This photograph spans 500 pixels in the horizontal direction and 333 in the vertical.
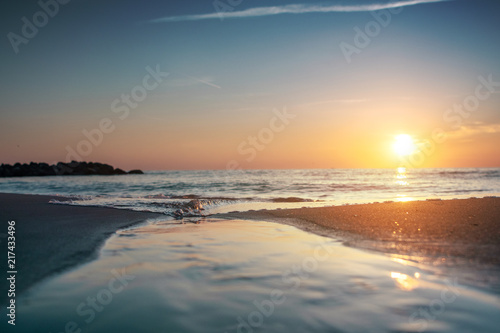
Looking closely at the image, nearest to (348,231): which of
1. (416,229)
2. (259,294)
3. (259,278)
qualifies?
(416,229)

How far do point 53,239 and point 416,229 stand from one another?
24.1 feet

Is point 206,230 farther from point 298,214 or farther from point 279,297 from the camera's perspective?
point 279,297

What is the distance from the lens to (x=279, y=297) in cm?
366

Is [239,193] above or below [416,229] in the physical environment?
above

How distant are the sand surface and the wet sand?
4.03 m

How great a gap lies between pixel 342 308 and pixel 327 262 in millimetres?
1709

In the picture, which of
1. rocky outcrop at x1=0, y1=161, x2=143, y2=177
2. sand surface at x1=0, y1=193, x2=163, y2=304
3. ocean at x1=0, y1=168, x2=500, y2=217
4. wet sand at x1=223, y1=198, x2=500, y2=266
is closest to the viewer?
sand surface at x1=0, y1=193, x2=163, y2=304

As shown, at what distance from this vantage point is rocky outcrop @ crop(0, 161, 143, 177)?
71.9 metres

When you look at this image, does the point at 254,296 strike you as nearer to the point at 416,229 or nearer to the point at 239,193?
the point at 416,229

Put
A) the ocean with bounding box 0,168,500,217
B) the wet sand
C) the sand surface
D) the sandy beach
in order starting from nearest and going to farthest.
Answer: the sand surface < the sandy beach < the wet sand < the ocean with bounding box 0,168,500,217

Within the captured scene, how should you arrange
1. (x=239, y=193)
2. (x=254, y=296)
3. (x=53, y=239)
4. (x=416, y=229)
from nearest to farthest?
(x=254, y=296) < (x=53, y=239) < (x=416, y=229) < (x=239, y=193)

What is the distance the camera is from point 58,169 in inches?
3209

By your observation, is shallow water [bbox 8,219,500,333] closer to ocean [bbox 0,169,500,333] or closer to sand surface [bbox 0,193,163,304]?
ocean [bbox 0,169,500,333]

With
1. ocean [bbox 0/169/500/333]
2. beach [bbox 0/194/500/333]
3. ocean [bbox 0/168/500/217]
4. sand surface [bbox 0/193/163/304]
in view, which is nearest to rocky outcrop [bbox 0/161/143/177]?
ocean [bbox 0/168/500/217]
